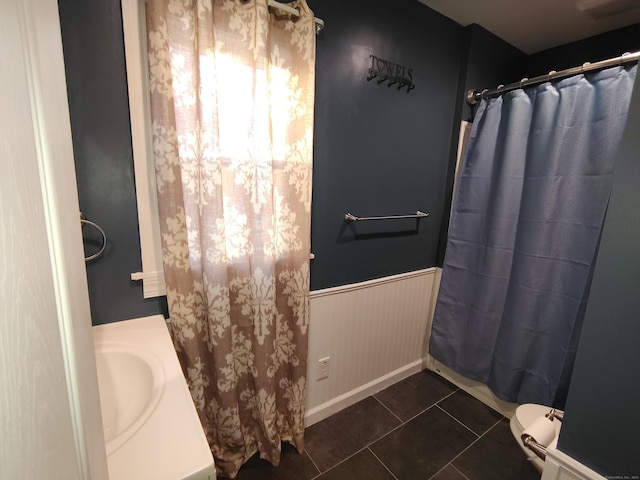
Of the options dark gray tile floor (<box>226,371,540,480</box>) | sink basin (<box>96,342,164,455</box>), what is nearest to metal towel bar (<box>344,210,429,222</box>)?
sink basin (<box>96,342,164,455</box>)

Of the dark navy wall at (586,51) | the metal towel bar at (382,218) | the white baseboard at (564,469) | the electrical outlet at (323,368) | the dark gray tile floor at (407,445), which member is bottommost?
the dark gray tile floor at (407,445)

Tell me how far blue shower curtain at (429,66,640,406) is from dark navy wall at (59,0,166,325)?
1.87 metres

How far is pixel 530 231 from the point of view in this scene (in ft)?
5.28

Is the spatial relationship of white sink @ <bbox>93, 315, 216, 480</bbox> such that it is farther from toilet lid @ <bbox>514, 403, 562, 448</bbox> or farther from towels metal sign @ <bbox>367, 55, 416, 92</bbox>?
towels metal sign @ <bbox>367, 55, 416, 92</bbox>

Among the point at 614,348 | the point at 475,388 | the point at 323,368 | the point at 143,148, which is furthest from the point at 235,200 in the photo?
the point at 475,388

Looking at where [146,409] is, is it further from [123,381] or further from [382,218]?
[382,218]

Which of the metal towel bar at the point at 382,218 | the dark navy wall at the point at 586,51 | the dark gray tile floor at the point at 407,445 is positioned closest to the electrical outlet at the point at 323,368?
the dark gray tile floor at the point at 407,445

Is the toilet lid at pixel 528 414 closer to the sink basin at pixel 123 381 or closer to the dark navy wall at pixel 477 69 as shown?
the dark navy wall at pixel 477 69

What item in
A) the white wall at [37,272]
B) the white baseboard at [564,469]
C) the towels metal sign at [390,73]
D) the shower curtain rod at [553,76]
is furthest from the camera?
the towels metal sign at [390,73]

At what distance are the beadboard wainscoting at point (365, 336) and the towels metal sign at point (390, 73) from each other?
1172mm

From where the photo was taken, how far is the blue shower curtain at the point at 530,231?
4.58ft

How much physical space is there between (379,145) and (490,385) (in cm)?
170

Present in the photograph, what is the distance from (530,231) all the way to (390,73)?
1.21 metres

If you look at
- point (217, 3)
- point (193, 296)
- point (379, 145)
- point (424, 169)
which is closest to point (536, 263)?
point (424, 169)
